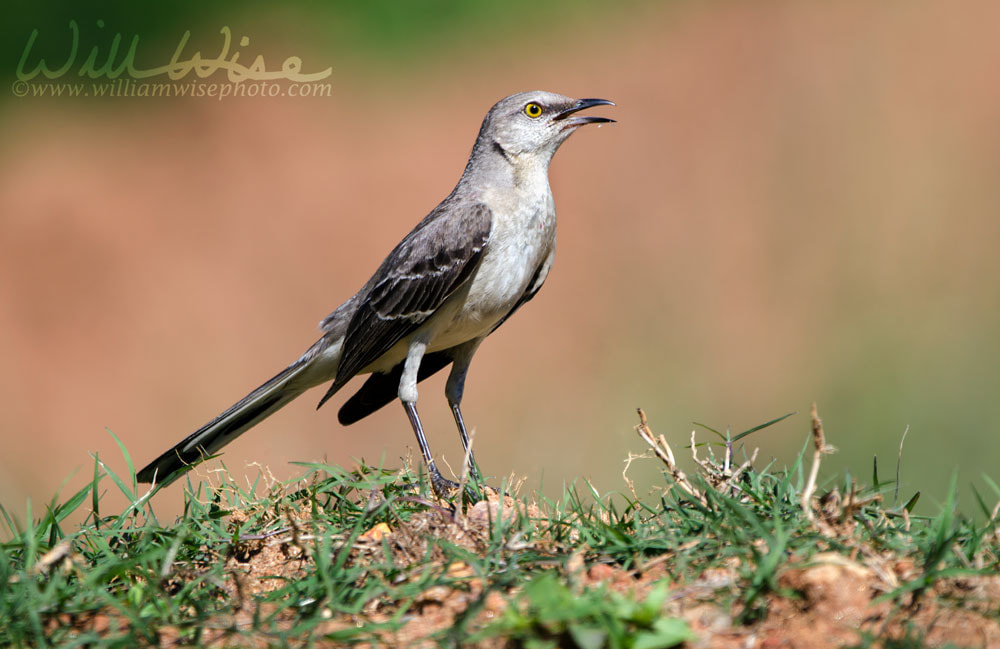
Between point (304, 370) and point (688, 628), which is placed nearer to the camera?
point (688, 628)

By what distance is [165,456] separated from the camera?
17.2 feet

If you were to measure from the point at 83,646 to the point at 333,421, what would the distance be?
10.5 m

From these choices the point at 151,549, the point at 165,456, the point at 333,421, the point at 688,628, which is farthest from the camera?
the point at 333,421

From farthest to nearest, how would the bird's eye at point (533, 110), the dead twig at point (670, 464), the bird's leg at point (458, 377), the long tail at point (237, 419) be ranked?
the bird's leg at point (458, 377), the bird's eye at point (533, 110), the long tail at point (237, 419), the dead twig at point (670, 464)

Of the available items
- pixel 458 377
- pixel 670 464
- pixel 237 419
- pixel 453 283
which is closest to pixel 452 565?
pixel 670 464

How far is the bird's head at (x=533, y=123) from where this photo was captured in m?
6.06

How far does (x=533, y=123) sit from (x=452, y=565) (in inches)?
135

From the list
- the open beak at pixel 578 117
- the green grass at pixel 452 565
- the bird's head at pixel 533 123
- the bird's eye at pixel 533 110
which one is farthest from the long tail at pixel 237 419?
the open beak at pixel 578 117

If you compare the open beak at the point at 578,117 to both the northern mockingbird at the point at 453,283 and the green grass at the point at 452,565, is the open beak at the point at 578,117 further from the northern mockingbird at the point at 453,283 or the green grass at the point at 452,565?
the green grass at the point at 452,565

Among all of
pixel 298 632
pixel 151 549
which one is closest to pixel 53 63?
Answer: pixel 151 549

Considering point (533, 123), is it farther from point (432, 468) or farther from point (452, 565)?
point (452, 565)

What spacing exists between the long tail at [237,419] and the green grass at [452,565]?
1.32 metres

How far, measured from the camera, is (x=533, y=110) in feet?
20.2

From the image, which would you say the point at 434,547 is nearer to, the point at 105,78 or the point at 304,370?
the point at 304,370
